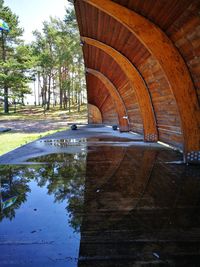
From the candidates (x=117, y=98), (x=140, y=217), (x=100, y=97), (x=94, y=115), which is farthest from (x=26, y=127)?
(x=140, y=217)

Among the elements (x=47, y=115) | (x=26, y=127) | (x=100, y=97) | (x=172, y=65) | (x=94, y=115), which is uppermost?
(x=100, y=97)

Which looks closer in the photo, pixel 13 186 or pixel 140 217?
pixel 140 217

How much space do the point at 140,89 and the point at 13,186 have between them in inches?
280

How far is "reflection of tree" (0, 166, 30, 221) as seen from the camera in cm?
347

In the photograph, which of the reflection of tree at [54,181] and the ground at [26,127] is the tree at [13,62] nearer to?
the ground at [26,127]

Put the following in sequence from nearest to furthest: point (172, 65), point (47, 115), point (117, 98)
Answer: point (172, 65)
point (117, 98)
point (47, 115)

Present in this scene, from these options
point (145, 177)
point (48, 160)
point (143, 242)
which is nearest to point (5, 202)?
point (143, 242)

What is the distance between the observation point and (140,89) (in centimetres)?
1024

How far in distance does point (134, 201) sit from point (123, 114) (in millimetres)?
12636

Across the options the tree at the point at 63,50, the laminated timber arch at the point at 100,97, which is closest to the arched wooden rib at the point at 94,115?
the laminated timber arch at the point at 100,97

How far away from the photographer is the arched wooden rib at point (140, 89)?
9453 millimetres

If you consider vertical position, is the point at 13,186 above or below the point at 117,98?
below

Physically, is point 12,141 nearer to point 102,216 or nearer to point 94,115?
point 94,115

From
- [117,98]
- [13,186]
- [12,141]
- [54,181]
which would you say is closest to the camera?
[13,186]
